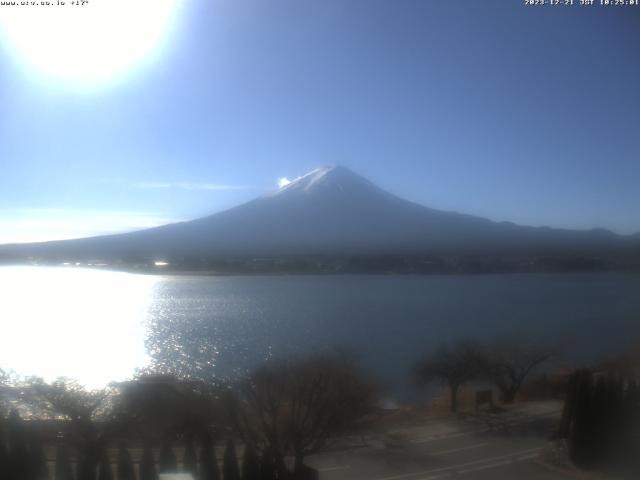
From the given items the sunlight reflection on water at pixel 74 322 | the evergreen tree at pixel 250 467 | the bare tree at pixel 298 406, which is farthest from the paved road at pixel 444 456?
the sunlight reflection on water at pixel 74 322

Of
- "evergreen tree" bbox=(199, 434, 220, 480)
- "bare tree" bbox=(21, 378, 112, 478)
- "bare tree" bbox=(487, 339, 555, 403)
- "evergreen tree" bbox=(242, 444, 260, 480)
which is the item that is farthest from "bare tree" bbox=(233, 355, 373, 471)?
"bare tree" bbox=(487, 339, 555, 403)

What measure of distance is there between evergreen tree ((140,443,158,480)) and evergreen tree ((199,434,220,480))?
0.73 feet

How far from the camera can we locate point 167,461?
273cm

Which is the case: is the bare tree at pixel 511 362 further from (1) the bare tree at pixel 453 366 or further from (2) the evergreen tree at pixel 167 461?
(2) the evergreen tree at pixel 167 461

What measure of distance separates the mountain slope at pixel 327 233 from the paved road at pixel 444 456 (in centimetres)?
270

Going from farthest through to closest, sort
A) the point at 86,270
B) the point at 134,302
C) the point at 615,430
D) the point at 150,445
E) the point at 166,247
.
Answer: the point at 166,247 → the point at 86,270 → the point at 134,302 → the point at 615,430 → the point at 150,445

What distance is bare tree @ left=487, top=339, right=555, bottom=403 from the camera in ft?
13.3

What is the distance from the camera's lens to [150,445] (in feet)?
9.08

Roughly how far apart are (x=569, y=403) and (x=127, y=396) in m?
2.71

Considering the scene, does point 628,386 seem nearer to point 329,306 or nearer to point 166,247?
point 329,306

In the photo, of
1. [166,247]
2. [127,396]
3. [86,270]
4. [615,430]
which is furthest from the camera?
[166,247]

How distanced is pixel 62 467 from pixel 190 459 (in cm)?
60

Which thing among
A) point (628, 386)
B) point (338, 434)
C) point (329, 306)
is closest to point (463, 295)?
point (329, 306)

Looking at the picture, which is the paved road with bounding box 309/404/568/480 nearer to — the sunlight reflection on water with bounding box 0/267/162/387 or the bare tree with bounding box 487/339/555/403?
the bare tree with bounding box 487/339/555/403
